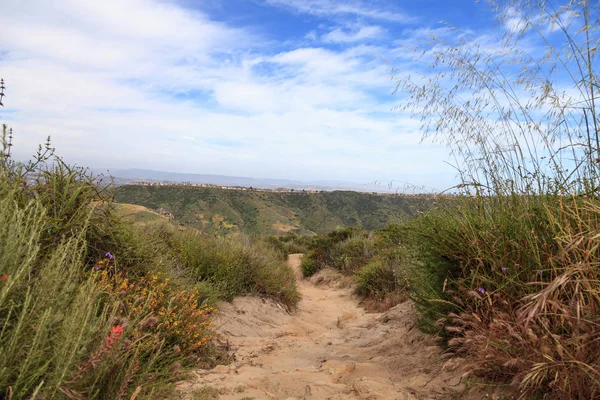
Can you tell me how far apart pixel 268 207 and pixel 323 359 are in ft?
116

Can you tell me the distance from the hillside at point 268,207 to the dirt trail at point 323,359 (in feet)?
82.9

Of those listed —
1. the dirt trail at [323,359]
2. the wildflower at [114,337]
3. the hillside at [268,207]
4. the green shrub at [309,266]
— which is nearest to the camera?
the wildflower at [114,337]

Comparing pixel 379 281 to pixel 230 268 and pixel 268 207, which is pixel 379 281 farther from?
pixel 268 207

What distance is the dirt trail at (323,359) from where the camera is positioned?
10.2ft

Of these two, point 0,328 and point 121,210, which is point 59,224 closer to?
point 121,210

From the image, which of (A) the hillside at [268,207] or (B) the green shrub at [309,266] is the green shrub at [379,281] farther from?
(A) the hillside at [268,207]

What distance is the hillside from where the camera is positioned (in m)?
34.2

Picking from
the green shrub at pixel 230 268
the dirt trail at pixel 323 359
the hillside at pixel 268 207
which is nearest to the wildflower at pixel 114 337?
the dirt trail at pixel 323 359

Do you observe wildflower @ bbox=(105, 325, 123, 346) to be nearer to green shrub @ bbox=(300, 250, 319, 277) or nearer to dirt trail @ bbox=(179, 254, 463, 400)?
dirt trail @ bbox=(179, 254, 463, 400)

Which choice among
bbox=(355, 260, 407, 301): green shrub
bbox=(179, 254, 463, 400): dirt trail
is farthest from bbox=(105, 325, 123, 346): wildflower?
bbox=(355, 260, 407, 301): green shrub

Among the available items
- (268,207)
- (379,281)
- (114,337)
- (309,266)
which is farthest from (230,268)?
(268,207)

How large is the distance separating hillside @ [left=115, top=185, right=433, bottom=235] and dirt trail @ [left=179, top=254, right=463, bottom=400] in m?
25.3

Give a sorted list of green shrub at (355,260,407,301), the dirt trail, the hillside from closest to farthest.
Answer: the dirt trail
green shrub at (355,260,407,301)
the hillside

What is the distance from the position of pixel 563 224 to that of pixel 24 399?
345cm
